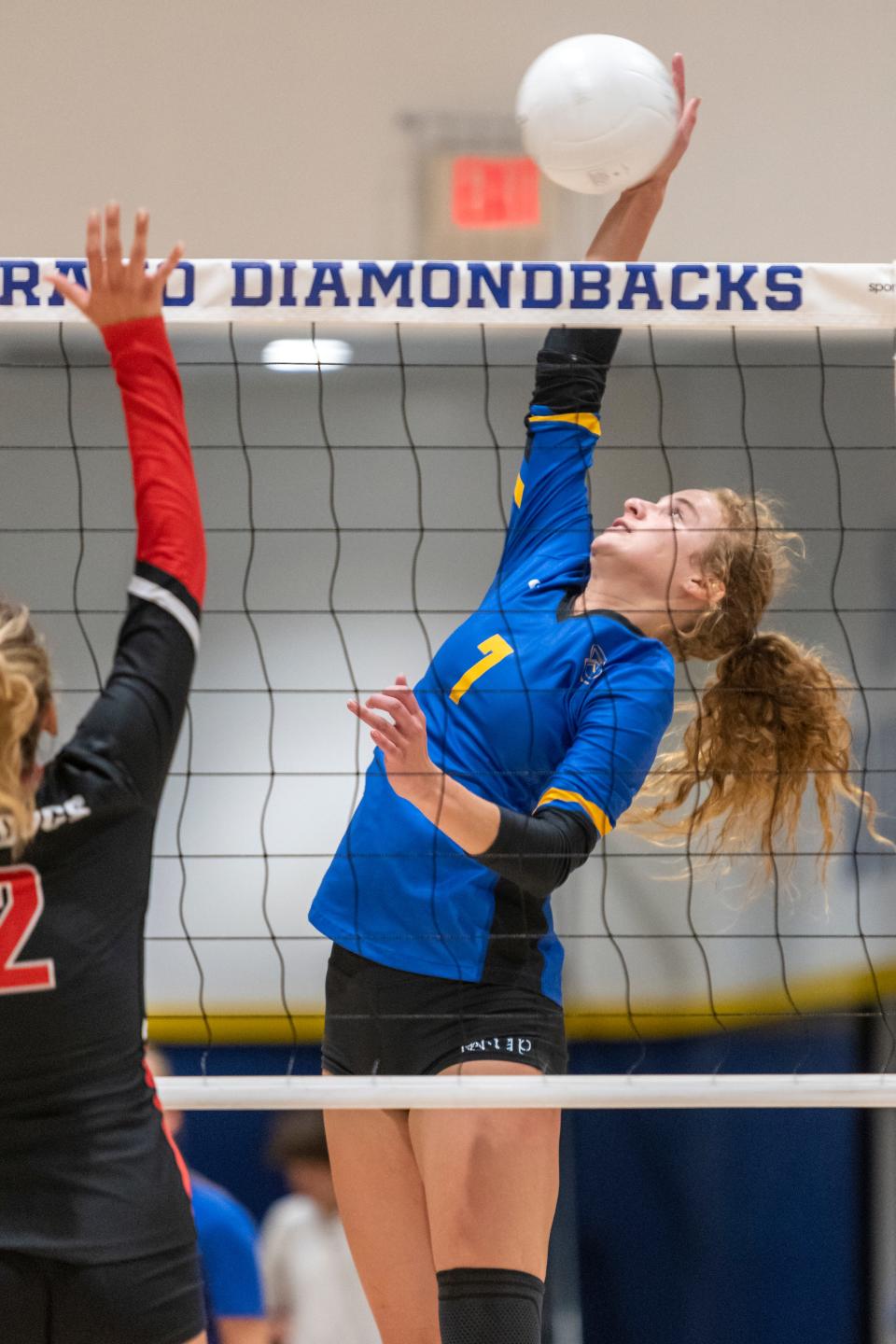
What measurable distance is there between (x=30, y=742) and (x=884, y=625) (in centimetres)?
335

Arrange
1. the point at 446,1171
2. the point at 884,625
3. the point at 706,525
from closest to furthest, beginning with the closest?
the point at 446,1171 → the point at 706,525 → the point at 884,625

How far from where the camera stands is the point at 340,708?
4738 mm

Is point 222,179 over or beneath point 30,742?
over

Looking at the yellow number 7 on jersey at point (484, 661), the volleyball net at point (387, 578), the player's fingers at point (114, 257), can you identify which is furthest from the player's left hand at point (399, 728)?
the volleyball net at point (387, 578)

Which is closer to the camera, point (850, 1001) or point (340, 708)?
point (850, 1001)

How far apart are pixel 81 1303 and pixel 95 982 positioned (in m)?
0.33

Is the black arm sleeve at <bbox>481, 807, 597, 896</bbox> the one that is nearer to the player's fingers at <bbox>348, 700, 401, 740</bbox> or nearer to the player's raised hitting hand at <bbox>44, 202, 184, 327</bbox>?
the player's fingers at <bbox>348, 700, 401, 740</bbox>

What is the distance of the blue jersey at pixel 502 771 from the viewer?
241cm

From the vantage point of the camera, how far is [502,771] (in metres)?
2.48

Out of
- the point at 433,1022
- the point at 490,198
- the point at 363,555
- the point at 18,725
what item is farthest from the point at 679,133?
the point at 363,555

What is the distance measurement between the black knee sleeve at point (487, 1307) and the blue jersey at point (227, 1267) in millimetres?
1421

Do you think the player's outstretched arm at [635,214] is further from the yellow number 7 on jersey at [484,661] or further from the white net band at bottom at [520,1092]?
the white net band at bottom at [520,1092]

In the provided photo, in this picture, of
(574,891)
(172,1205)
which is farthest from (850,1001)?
(172,1205)

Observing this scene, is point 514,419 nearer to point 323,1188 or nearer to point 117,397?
point 117,397
